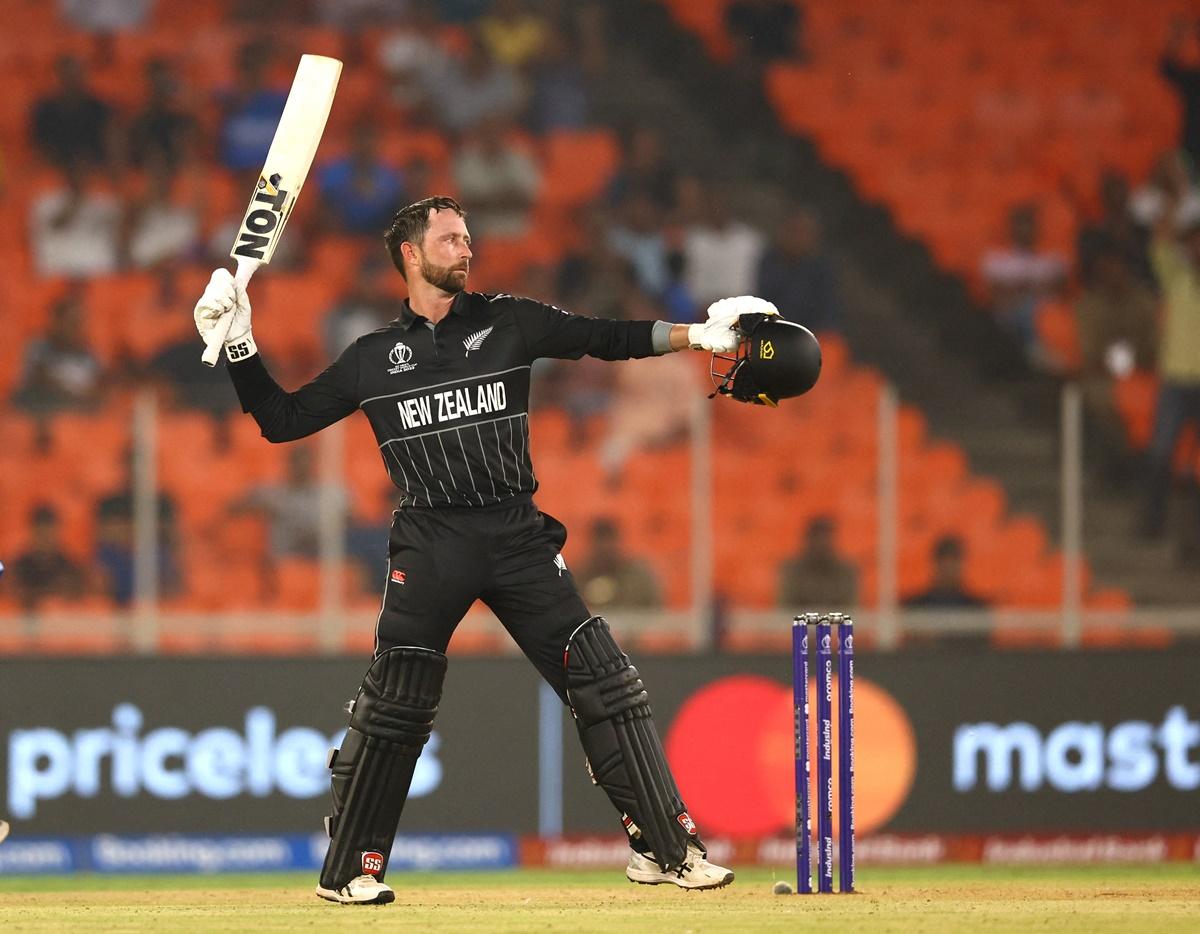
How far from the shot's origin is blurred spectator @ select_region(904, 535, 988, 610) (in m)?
10.6

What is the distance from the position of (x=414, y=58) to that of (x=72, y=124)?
7.86 feet

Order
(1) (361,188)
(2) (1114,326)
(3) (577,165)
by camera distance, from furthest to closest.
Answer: (3) (577,165) → (1) (361,188) → (2) (1114,326)

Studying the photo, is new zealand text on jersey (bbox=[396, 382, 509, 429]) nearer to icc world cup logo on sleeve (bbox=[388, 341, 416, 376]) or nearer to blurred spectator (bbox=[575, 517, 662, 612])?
icc world cup logo on sleeve (bbox=[388, 341, 416, 376])

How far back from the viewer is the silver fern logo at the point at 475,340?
6.23 metres

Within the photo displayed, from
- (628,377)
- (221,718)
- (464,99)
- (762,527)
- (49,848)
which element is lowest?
(49,848)

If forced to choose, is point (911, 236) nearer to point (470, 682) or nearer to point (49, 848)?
point (470, 682)

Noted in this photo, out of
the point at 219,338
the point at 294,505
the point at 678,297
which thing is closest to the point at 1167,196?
the point at 678,297

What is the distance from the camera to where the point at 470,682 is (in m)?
10.0

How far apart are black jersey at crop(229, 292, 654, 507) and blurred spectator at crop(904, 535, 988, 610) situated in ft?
15.5

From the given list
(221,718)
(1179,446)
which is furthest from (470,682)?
(1179,446)

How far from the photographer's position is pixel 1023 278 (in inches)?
550

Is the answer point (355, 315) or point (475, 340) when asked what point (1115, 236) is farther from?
point (475, 340)

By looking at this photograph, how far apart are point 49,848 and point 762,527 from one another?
3968 mm

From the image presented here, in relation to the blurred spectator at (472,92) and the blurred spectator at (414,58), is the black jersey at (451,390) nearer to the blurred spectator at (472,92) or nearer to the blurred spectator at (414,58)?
the blurred spectator at (472,92)
